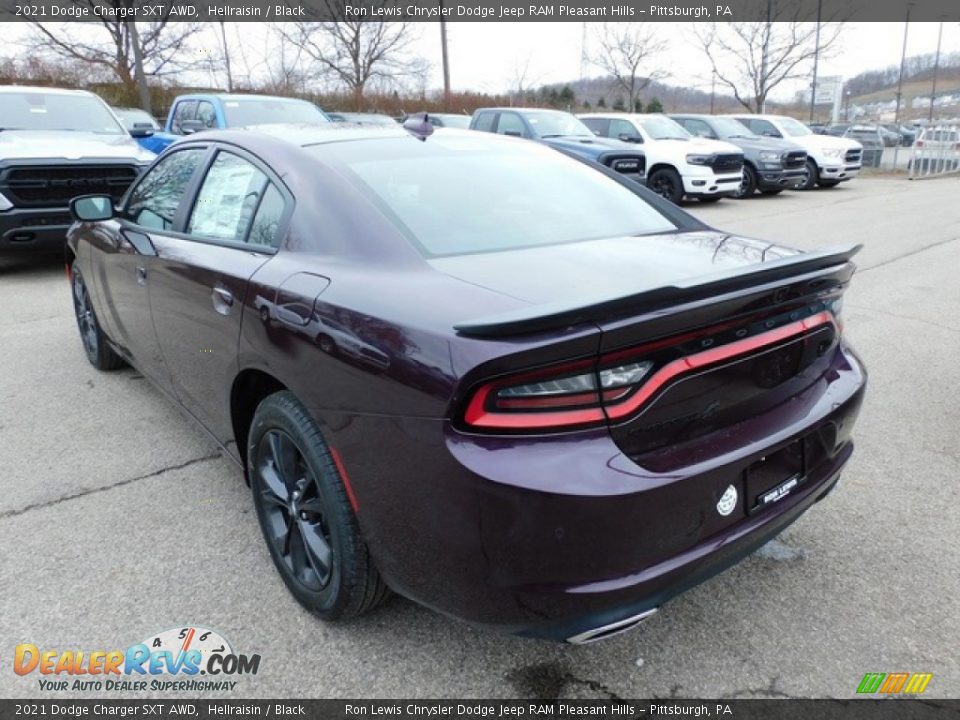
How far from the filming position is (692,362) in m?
1.82

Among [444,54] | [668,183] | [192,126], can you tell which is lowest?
[668,183]

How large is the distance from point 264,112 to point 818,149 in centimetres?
1391

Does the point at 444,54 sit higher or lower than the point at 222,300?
higher

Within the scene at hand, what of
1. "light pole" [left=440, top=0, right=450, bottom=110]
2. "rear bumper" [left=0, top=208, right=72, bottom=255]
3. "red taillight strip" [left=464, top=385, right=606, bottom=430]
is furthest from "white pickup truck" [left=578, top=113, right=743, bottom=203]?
"light pole" [left=440, top=0, right=450, bottom=110]

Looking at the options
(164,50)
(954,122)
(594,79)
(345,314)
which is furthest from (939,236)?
(594,79)

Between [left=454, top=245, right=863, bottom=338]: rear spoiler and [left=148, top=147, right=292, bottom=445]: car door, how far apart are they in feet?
3.69

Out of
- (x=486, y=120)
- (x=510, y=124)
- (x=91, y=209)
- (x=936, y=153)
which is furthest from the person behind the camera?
(x=936, y=153)

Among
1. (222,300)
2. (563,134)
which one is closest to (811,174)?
(563,134)

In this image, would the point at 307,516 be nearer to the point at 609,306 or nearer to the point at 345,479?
the point at 345,479

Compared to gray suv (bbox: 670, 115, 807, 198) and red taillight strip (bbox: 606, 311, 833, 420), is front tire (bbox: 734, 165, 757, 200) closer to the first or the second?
gray suv (bbox: 670, 115, 807, 198)

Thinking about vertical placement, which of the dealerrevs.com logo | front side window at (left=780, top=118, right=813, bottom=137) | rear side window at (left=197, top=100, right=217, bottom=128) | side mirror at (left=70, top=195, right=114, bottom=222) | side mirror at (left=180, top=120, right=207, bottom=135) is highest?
rear side window at (left=197, top=100, right=217, bottom=128)

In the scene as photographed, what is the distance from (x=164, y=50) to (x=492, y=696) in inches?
1241

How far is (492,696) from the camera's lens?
2.10 m

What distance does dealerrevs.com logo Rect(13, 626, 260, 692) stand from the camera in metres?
2.18
